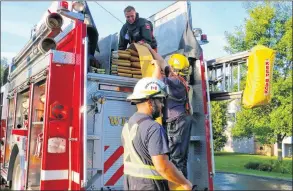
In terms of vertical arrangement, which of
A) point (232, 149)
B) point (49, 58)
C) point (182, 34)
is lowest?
point (232, 149)

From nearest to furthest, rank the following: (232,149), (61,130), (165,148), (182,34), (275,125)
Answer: (165,148) < (61,130) < (182,34) < (275,125) < (232,149)

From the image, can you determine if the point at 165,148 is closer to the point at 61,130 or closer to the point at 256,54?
the point at 61,130

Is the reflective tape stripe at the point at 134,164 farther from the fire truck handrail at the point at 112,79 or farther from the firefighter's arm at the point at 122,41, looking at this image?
the firefighter's arm at the point at 122,41

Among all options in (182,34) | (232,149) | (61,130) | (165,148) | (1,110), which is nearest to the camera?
(165,148)

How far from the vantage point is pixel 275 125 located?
14.8 metres

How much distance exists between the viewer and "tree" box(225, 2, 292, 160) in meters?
14.8

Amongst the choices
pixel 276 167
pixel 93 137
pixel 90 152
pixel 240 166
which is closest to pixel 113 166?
pixel 90 152

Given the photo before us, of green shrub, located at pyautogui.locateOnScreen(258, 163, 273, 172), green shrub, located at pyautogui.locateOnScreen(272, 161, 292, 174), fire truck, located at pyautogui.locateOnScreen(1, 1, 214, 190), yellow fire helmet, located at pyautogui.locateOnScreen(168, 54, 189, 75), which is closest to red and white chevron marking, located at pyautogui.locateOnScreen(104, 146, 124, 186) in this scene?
fire truck, located at pyautogui.locateOnScreen(1, 1, 214, 190)

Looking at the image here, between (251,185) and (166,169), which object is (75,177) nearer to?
(166,169)

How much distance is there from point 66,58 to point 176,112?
5.02 ft

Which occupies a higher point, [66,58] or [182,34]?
[182,34]

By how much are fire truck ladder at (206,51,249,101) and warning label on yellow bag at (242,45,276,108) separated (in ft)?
1.26

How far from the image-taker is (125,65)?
4.71 meters

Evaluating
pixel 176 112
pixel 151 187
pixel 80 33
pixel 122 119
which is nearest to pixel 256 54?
pixel 176 112
